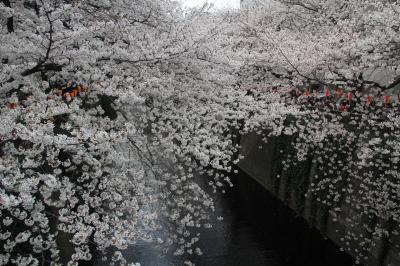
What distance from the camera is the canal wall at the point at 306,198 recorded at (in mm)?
10460

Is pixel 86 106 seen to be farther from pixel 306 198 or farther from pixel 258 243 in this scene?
pixel 306 198

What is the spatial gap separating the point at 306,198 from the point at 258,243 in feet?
9.56

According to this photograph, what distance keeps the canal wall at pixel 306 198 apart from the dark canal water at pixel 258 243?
0.45 meters

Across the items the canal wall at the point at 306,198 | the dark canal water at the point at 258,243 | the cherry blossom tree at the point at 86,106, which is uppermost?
the cherry blossom tree at the point at 86,106

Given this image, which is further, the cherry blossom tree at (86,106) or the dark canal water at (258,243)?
the dark canal water at (258,243)

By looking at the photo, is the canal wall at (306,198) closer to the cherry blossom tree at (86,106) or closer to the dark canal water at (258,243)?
the dark canal water at (258,243)

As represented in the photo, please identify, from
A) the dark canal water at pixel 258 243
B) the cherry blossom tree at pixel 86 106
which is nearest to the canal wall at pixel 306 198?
the dark canal water at pixel 258 243

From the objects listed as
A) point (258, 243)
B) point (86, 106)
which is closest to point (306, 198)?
point (258, 243)

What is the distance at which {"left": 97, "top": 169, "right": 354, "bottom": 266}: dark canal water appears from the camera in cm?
Result: 1208

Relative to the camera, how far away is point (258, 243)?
1342cm

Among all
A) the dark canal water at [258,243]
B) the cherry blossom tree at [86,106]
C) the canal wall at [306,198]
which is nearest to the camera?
the cherry blossom tree at [86,106]

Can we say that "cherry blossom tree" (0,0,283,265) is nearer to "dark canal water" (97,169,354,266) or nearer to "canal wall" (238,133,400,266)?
"dark canal water" (97,169,354,266)

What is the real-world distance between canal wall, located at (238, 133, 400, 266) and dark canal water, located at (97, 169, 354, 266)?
454 millimetres

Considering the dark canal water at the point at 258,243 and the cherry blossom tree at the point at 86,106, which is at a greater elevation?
the cherry blossom tree at the point at 86,106
